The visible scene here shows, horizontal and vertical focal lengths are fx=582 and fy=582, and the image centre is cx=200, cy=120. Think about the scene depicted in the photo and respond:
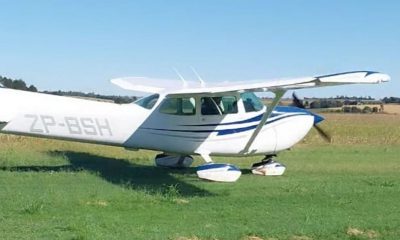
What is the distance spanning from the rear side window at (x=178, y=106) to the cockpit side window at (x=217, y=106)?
254mm

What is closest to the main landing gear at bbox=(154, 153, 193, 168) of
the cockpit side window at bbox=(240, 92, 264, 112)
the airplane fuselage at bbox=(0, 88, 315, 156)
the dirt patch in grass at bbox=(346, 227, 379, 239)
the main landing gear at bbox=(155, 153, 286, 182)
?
the main landing gear at bbox=(155, 153, 286, 182)

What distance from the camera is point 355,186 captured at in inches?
481

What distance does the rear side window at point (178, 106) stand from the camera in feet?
44.0

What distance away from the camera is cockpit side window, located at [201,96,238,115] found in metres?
13.4

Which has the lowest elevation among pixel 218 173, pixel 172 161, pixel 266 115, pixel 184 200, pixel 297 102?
pixel 172 161

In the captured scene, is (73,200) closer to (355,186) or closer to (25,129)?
(25,129)

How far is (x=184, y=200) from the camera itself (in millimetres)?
10180

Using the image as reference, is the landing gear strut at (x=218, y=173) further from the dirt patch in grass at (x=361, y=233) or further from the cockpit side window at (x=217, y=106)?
the dirt patch in grass at (x=361, y=233)

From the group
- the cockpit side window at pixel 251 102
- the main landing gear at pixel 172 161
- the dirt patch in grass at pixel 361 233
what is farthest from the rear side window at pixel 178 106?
the dirt patch in grass at pixel 361 233

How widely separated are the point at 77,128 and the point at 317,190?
5.30 meters

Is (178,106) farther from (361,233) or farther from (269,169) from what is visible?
(361,233)

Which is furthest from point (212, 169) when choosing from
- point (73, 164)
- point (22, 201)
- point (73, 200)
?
point (73, 164)

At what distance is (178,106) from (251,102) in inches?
71.9

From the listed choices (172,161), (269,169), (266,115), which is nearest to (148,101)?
(172,161)
